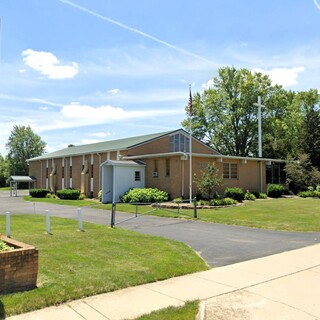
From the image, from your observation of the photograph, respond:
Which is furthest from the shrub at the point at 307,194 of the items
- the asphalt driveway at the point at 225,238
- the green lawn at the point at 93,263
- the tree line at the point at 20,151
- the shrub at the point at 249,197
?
the tree line at the point at 20,151

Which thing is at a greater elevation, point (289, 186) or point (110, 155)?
point (110, 155)

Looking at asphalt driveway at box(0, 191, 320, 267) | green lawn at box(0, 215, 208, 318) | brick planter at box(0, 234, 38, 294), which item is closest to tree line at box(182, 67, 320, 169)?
asphalt driveway at box(0, 191, 320, 267)

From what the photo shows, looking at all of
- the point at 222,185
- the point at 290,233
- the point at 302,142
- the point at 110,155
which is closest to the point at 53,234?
the point at 290,233

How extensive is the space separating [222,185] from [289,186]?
1204 cm

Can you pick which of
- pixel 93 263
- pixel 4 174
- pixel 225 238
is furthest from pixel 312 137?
pixel 4 174

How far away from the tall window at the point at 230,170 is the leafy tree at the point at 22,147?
65612mm

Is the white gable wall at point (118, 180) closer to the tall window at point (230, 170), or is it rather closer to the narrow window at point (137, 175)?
the narrow window at point (137, 175)

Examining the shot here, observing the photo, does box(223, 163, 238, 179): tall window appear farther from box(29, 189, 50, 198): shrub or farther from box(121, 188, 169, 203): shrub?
box(29, 189, 50, 198): shrub

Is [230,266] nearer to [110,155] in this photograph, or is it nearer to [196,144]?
[110,155]

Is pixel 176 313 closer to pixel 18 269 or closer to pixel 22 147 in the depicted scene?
pixel 18 269

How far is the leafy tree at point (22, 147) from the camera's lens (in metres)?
86.8

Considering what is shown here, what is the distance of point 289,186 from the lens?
3709 centimetres

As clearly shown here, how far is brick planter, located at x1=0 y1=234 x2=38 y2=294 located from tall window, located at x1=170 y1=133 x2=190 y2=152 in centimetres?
2973

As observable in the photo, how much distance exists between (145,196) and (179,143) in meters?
11.2
